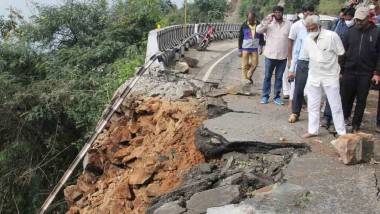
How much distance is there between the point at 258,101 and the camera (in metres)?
9.70

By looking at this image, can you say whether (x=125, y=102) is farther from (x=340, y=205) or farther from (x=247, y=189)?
(x=340, y=205)

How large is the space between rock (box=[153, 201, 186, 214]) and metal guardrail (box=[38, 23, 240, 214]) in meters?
3.99

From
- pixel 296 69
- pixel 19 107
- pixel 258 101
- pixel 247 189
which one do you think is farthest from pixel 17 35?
pixel 247 189

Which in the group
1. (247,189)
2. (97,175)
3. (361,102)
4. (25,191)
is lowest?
(25,191)

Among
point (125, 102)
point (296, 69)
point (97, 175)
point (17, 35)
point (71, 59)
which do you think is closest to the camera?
point (296, 69)

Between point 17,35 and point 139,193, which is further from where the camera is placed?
point 17,35

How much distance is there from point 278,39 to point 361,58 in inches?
85.5

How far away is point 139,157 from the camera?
776cm

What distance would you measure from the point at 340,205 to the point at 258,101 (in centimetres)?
470

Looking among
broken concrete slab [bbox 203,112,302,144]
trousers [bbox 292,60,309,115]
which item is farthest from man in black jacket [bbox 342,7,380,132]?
broken concrete slab [bbox 203,112,302,144]

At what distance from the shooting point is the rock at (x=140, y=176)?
23.5 feet

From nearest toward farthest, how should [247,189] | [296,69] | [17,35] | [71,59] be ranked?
[247,189]
[296,69]
[71,59]
[17,35]

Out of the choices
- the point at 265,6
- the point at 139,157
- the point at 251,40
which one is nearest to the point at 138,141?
the point at 139,157

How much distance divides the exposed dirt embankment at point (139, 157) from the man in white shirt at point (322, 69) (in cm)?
173
